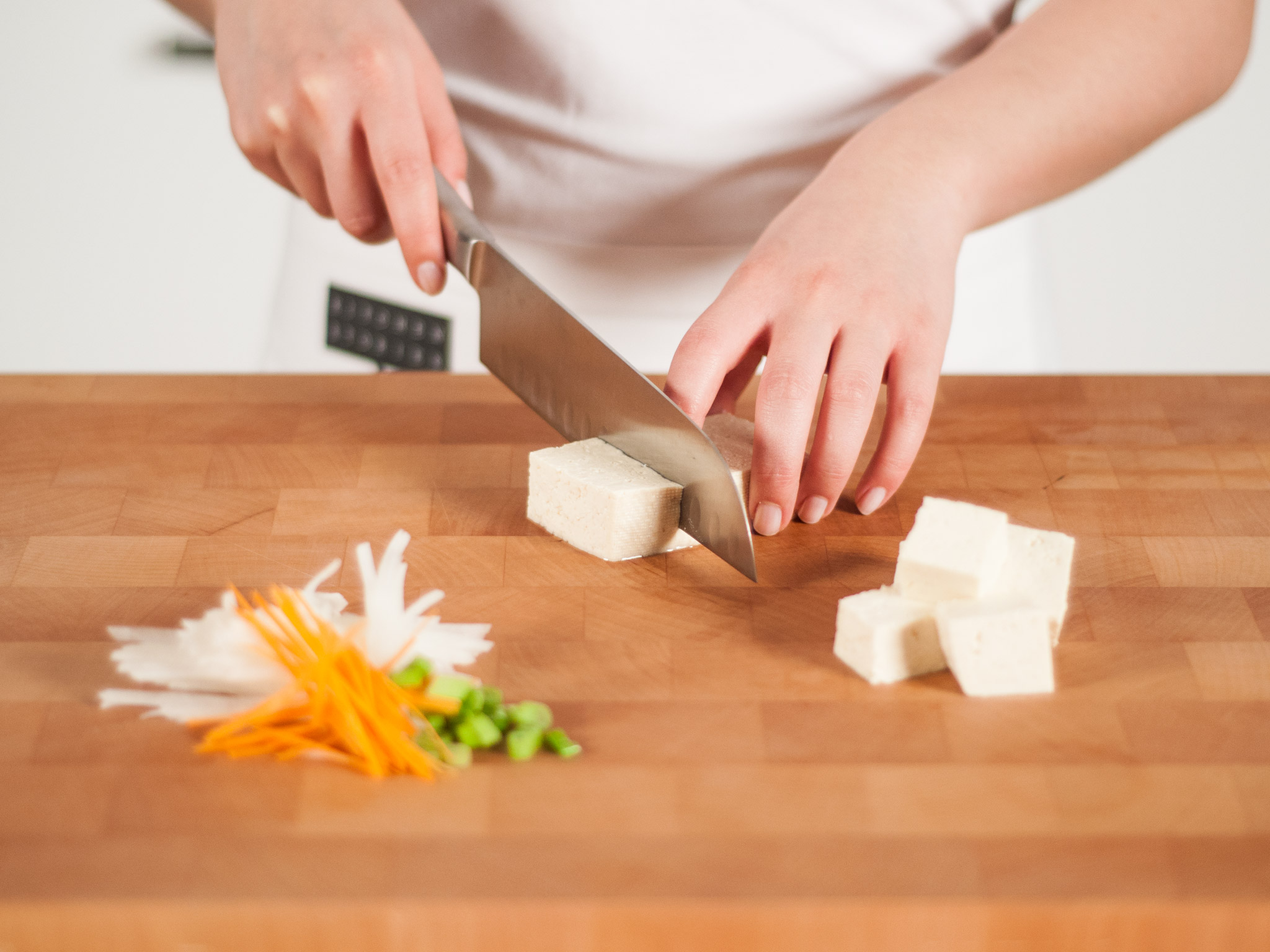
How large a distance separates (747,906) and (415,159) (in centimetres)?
87

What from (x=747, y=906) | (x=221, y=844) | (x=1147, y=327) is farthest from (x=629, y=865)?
(x=1147, y=327)

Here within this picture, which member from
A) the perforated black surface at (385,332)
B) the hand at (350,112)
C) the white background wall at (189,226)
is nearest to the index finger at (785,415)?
the hand at (350,112)

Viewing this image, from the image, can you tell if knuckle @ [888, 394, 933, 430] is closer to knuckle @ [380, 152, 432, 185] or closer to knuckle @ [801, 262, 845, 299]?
knuckle @ [801, 262, 845, 299]

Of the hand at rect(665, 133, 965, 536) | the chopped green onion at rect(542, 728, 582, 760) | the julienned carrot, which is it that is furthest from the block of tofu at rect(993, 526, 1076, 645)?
the julienned carrot

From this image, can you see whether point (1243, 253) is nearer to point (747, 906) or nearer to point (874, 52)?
point (874, 52)

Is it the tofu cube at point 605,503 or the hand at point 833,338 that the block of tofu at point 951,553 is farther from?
the tofu cube at point 605,503

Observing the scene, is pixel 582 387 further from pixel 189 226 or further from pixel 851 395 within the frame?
pixel 189 226

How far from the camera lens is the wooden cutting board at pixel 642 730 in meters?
0.87

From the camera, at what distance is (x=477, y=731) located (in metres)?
0.97

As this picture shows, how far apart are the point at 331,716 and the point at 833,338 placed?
0.61m

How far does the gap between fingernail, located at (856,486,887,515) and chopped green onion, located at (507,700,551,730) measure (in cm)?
45

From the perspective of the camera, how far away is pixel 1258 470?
144 centimetres

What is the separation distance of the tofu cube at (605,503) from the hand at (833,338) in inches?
3.4

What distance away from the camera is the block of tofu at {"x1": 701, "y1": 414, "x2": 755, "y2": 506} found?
4.16 ft
